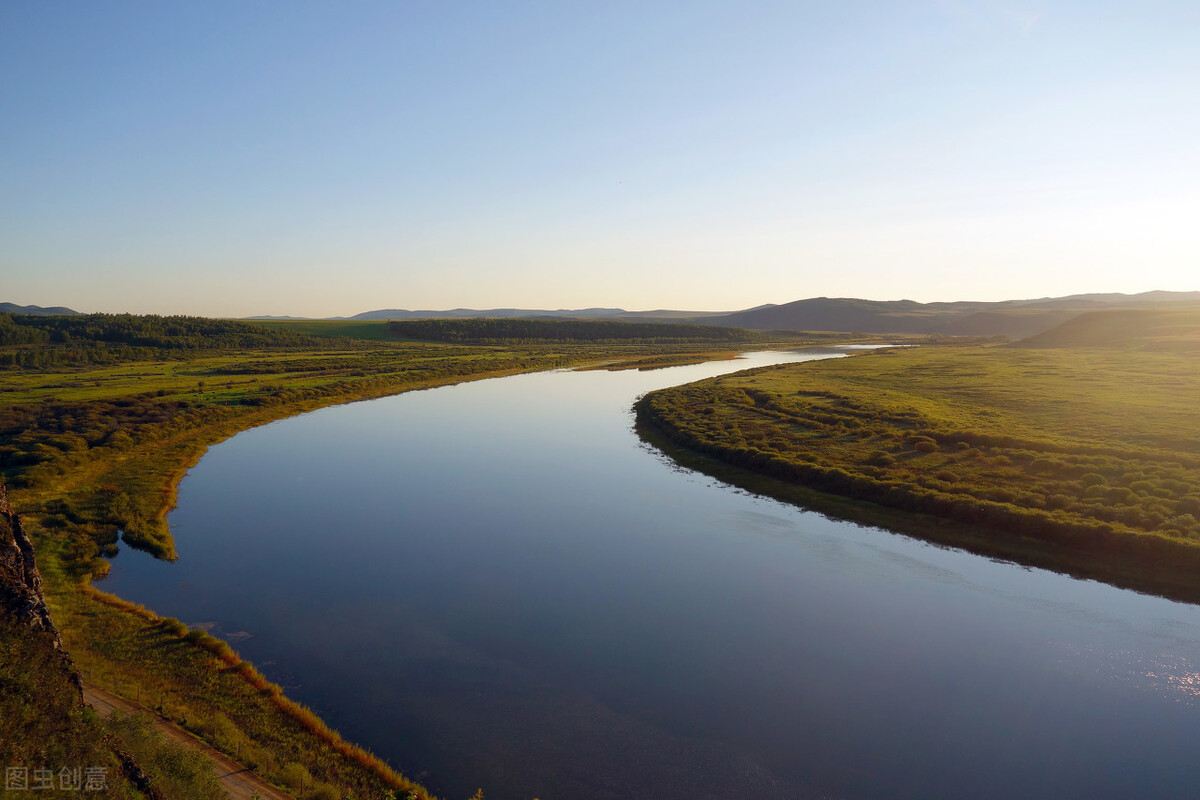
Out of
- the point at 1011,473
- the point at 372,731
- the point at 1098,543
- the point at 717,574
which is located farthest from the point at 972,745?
the point at 1011,473

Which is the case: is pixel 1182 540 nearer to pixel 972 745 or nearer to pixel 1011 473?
pixel 1011 473

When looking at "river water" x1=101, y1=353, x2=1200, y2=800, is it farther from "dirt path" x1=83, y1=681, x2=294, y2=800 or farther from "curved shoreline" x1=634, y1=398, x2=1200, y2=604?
"dirt path" x1=83, y1=681, x2=294, y2=800

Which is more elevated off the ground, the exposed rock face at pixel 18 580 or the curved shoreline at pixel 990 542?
the exposed rock face at pixel 18 580

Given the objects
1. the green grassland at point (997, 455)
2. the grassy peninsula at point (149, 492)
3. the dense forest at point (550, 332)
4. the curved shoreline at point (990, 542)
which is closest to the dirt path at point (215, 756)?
the grassy peninsula at point (149, 492)

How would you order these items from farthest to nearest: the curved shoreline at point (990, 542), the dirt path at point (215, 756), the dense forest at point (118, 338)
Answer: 1. the dense forest at point (118, 338)
2. the curved shoreline at point (990, 542)
3. the dirt path at point (215, 756)

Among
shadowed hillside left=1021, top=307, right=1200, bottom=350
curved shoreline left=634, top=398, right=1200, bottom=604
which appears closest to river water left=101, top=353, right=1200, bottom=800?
curved shoreline left=634, top=398, right=1200, bottom=604

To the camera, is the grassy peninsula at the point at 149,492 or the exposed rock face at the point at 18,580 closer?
the exposed rock face at the point at 18,580

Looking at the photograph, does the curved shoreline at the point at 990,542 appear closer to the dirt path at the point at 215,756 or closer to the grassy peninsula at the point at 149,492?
the grassy peninsula at the point at 149,492

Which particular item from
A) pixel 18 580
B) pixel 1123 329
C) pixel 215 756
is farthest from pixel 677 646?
pixel 1123 329
